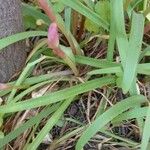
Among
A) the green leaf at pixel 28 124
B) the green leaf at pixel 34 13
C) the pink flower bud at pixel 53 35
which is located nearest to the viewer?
the pink flower bud at pixel 53 35

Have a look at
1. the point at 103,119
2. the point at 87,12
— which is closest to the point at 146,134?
the point at 103,119

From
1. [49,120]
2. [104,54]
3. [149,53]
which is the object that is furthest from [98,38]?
[49,120]

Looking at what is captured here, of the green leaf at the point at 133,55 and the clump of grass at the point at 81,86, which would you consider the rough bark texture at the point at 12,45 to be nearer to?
the clump of grass at the point at 81,86

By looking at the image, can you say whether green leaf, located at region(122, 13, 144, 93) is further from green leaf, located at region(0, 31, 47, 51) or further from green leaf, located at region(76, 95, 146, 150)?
green leaf, located at region(0, 31, 47, 51)

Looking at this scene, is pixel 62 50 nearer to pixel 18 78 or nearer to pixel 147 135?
pixel 18 78

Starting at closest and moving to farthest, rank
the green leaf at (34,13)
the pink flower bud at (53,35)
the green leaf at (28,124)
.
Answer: the pink flower bud at (53,35), the green leaf at (28,124), the green leaf at (34,13)

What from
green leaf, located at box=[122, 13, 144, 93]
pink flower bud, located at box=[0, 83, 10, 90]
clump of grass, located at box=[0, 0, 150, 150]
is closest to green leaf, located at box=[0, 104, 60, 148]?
clump of grass, located at box=[0, 0, 150, 150]

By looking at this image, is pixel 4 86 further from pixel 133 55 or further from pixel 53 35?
pixel 133 55

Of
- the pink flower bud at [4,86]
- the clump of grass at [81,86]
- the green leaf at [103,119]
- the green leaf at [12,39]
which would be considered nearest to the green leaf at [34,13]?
the clump of grass at [81,86]
